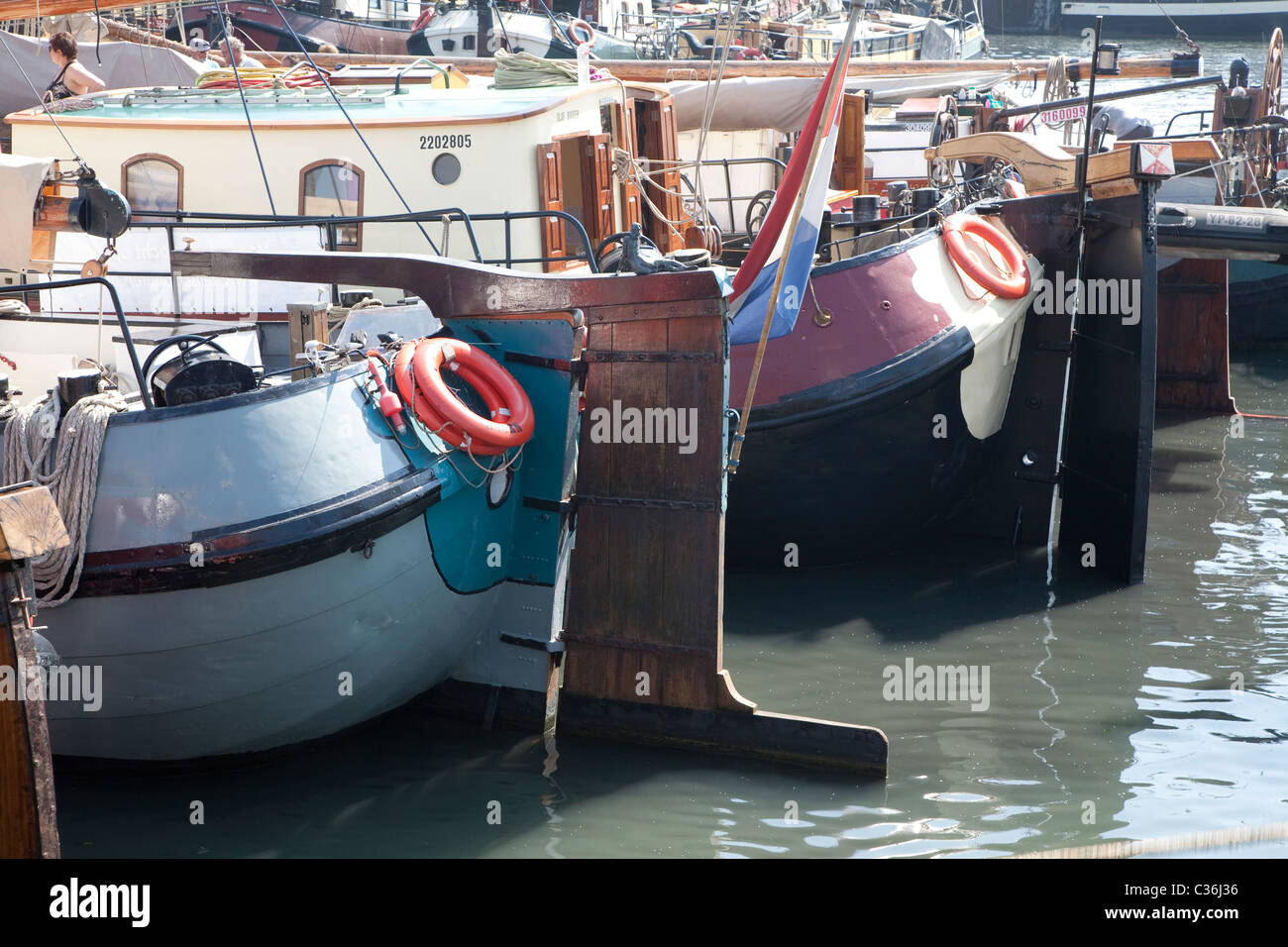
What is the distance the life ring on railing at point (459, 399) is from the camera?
5.79 m

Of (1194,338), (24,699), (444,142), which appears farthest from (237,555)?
(1194,338)

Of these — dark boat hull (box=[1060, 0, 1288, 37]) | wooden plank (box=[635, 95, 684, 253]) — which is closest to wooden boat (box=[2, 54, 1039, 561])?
wooden plank (box=[635, 95, 684, 253])

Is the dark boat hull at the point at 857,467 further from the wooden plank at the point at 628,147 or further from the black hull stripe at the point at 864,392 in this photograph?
the wooden plank at the point at 628,147

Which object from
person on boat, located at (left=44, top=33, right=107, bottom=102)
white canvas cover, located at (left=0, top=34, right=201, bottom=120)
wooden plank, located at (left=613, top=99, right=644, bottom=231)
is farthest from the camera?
white canvas cover, located at (left=0, top=34, right=201, bottom=120)

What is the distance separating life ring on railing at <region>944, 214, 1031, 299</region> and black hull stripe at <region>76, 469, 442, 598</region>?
4.74m

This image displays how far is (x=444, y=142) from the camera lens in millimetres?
Result: 9242

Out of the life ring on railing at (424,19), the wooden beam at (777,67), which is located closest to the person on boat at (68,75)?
the wooden beam at (777,67)

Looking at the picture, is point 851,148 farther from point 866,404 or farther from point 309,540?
point 309,540

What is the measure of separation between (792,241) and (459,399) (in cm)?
168

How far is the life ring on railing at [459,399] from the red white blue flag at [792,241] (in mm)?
1062

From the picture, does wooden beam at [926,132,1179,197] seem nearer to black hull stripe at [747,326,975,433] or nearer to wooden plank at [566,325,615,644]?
black hull stripe at [747,326,975,433]

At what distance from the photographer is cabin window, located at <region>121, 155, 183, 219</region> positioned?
932 cm

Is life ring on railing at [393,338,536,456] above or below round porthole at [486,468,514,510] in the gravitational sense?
above
